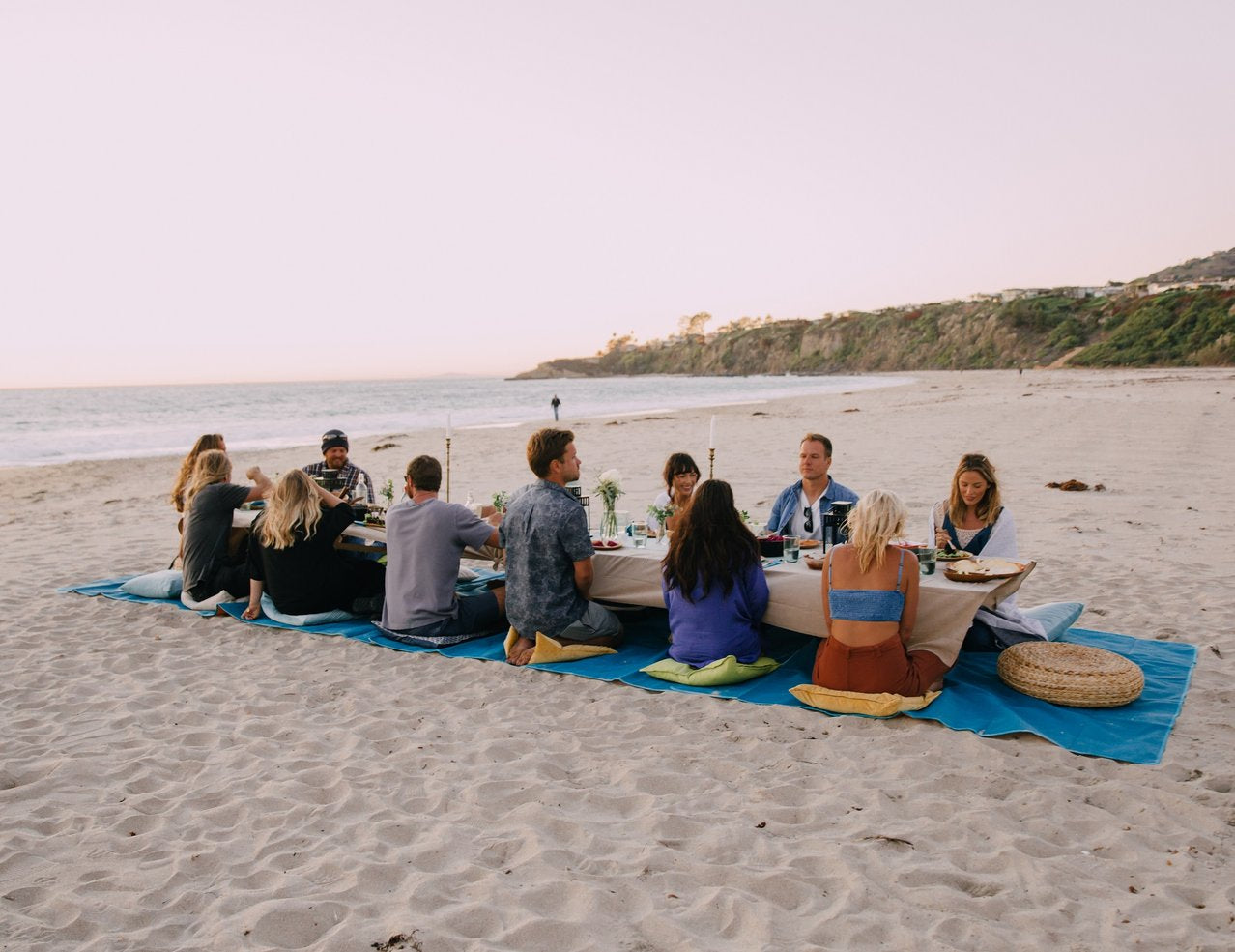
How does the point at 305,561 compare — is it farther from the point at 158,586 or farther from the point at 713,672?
the point at 713,672

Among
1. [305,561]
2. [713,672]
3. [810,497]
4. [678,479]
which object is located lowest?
[713,672]

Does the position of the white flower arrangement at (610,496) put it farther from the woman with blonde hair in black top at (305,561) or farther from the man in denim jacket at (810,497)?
the woman with blonde hair in black top at (305,561)

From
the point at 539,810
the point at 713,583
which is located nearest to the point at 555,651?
the point at 713,583

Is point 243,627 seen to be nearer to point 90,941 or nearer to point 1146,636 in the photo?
point 90,941

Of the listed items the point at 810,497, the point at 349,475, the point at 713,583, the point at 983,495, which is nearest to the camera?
the point at 713,583

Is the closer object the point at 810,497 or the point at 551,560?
the point at 551,560

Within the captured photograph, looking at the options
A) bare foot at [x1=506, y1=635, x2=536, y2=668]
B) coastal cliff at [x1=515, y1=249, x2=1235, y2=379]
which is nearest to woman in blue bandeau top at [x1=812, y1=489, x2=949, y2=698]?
bare foot at [x1=506, y1=635, x2=536, y2=668]

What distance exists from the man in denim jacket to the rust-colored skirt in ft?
4.29

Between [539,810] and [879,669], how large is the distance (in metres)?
1.96

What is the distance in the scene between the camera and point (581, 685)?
4.98m

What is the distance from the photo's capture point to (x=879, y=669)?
439 centimetres

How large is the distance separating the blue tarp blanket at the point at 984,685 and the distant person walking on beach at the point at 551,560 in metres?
0.22

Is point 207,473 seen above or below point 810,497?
above

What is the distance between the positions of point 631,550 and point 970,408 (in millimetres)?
22954
